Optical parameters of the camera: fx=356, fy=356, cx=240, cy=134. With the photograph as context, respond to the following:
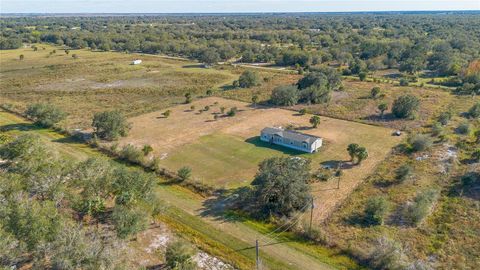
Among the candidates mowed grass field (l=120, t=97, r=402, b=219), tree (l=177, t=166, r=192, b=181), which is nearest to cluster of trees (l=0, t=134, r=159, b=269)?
tree (l=177, t=166, r=192, b=181)

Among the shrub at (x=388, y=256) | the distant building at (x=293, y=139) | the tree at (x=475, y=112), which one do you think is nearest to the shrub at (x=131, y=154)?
the distant building at (x=293, y=139)

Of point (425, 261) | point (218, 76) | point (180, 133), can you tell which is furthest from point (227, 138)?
point (218, 76)

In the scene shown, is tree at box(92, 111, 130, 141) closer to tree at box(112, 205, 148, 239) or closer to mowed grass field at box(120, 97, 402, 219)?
mowed grass field at box(120, 97, 402, 219)

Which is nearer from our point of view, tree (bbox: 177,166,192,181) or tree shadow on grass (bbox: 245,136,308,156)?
tree (bbox: 177,166,192,181)

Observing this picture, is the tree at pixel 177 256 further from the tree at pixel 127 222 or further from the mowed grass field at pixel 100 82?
the mowed grass field at pixel 100 82

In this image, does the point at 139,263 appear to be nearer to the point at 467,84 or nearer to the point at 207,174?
the point at 207,174

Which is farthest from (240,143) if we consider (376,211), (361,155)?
(376,211)
